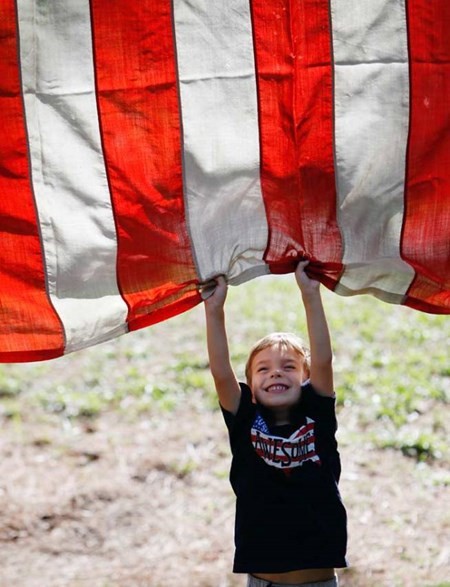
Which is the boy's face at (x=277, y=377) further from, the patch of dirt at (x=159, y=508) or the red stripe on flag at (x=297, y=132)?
the patch of dirt at (x=159, y=508)

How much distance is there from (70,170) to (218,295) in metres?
0.60

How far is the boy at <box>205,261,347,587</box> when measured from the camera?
3545 mm

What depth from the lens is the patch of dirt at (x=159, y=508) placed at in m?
5.71

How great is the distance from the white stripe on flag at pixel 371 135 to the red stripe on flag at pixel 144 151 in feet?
1.63

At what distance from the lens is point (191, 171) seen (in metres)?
3.28

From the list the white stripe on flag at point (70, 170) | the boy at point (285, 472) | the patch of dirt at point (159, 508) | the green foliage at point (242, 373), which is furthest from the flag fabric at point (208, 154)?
the green foliage at point (242, 373)

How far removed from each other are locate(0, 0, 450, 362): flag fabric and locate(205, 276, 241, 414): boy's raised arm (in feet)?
0.23

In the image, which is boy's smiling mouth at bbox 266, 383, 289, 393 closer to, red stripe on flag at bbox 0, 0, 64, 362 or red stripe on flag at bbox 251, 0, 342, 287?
red stripe on flag at bbox 251, 0, 342, 287

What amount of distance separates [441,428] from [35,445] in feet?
9.04

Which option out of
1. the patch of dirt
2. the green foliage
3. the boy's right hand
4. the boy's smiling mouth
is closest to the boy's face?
the boy's smiling mouth

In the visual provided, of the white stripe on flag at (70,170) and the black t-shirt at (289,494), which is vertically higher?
the white stripe on flag at (70,170)

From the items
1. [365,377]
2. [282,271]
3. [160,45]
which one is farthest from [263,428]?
[365,377]

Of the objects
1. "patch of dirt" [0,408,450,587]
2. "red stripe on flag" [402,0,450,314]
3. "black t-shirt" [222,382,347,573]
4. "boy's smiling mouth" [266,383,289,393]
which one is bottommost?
"patch of dirt" [0,408,450,587]

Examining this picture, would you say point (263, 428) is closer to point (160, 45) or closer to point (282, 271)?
point (282, 271)
